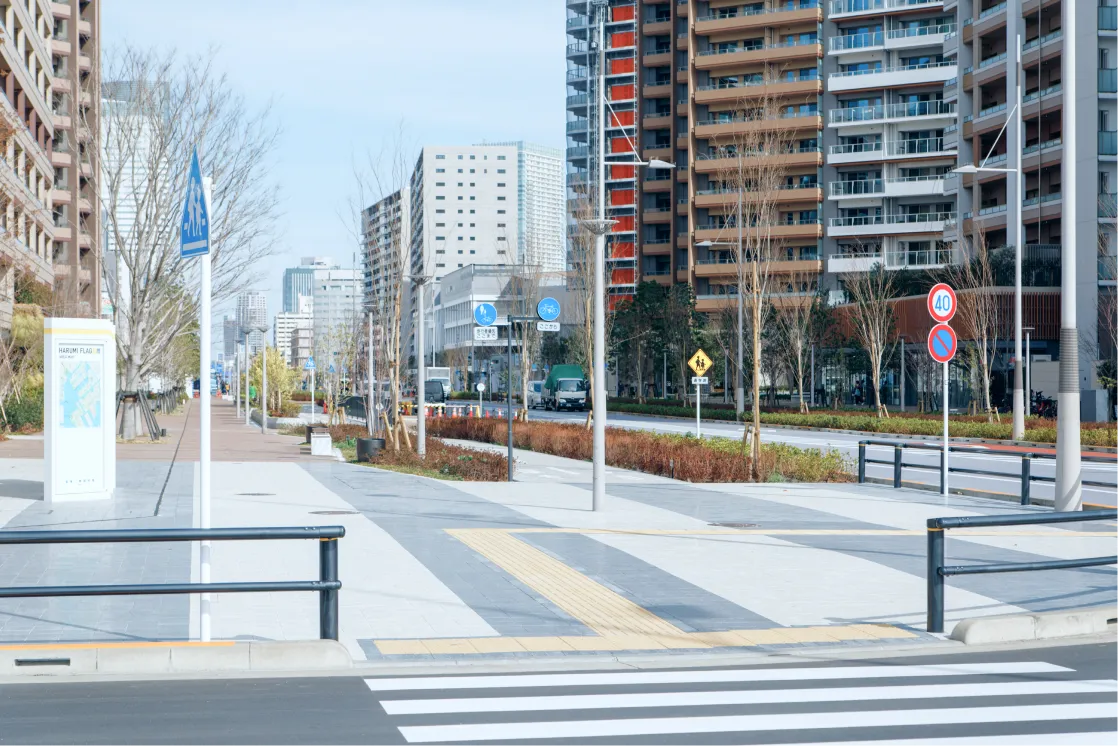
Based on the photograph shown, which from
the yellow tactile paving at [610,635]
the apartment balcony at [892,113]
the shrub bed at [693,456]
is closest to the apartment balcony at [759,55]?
the apartment balcony at [892,113]

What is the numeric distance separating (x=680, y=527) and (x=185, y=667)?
8613mm

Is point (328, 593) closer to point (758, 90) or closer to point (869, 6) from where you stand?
point (758, 90)

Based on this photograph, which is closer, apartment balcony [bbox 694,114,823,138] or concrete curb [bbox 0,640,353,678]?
concrete curb [bbox 0,640,353,678]

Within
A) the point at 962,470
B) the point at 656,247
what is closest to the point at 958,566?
the point at 962,470

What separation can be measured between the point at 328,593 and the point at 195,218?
2768mm

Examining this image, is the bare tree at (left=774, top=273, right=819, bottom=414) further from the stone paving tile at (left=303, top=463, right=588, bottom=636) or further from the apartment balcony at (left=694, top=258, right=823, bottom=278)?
the stone paving tile at (left=303, top=463, right=588, bottom=636)

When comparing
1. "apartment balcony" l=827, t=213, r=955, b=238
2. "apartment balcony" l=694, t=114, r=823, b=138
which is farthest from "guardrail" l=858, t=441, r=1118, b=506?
"apartment balcony" l=694, t=114, r=823, b=138

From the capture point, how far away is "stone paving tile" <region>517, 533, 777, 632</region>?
948 centimetres

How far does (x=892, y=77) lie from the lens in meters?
82.7

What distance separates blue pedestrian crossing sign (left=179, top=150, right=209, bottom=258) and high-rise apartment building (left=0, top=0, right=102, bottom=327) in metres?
26.0

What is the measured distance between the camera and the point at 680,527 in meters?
15.3

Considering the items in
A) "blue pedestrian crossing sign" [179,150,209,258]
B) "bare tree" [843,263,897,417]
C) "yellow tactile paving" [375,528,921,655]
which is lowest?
"yellow tactile paving" [375,528,921,655]

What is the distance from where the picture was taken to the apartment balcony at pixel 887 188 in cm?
8138

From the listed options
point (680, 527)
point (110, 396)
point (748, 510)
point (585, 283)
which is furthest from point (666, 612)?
point (585, 283)
